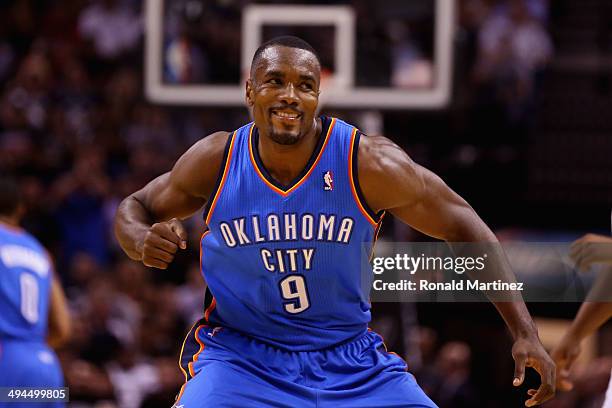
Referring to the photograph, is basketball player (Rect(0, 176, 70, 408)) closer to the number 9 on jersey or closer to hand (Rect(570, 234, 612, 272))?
the number 9 on jersey

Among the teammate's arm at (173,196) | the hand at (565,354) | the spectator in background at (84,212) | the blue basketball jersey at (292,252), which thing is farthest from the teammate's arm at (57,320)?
the spectator in background at (84,212)

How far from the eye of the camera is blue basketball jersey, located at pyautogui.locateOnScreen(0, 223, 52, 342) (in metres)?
6.07

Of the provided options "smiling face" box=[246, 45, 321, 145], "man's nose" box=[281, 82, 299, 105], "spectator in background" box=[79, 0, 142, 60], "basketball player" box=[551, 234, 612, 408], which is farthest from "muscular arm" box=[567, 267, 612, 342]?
"spectator in background" box=[79, 0, 142, 60]

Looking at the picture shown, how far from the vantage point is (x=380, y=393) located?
3943 mm

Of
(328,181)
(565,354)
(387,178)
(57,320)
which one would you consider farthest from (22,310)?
(565,354)

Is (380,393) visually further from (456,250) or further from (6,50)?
(6,50)

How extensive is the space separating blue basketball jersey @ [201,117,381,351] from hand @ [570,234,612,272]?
1.17 m

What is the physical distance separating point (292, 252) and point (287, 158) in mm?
374

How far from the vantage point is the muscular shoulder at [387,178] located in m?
4.14

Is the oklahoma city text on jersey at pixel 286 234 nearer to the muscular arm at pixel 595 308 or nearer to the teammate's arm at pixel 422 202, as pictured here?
the teammate's arm at pixel 422 202

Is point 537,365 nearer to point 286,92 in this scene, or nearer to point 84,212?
point 286,92

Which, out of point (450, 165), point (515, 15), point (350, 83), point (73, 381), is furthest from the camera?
point (515, 15)

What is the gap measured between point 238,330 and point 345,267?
1.57 ft

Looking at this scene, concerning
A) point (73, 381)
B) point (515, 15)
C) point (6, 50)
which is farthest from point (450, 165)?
point (6, 50)
